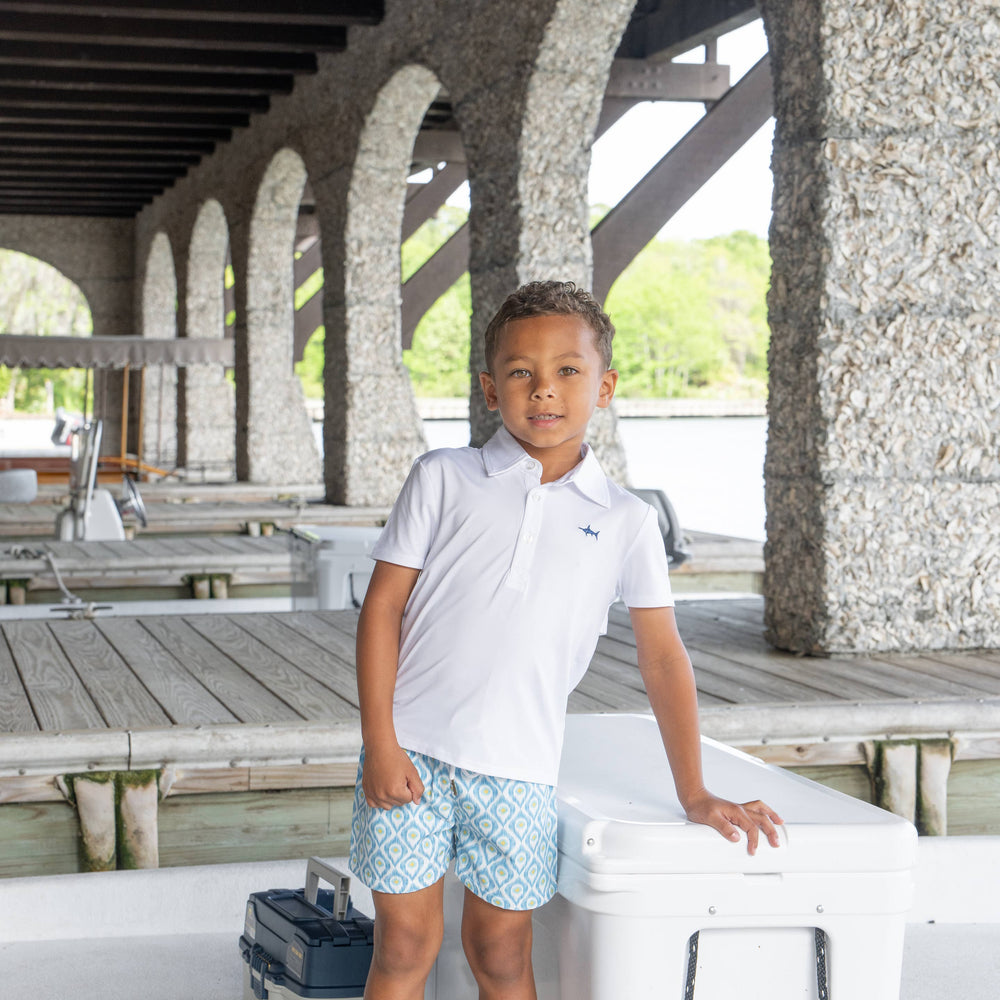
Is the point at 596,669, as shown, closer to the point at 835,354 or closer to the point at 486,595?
the point at 835,354

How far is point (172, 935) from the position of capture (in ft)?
10.1

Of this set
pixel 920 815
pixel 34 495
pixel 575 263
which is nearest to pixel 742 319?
pixel 34 495

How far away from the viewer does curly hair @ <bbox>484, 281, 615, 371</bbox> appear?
194cm

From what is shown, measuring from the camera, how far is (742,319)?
47656mm

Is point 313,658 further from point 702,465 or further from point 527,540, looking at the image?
point 702,465

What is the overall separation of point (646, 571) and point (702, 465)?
2338cm

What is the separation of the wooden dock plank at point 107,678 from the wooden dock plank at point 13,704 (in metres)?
0.17

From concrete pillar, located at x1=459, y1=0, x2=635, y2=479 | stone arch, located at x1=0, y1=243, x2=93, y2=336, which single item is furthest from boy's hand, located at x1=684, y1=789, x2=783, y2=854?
stone arch, located at x1=0, y1=243, x2=93, y2=336

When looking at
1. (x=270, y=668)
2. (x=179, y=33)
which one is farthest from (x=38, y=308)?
(x=270, y=668)

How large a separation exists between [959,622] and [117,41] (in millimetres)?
7557

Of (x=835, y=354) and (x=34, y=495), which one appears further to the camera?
(x=34, y=495)

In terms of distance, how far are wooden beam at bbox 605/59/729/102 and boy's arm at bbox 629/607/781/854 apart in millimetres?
7882

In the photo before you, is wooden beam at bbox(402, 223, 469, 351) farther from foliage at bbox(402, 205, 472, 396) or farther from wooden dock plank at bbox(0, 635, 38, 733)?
foliage at bbox(402, 205, 472, 396)

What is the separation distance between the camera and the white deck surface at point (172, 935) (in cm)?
283
